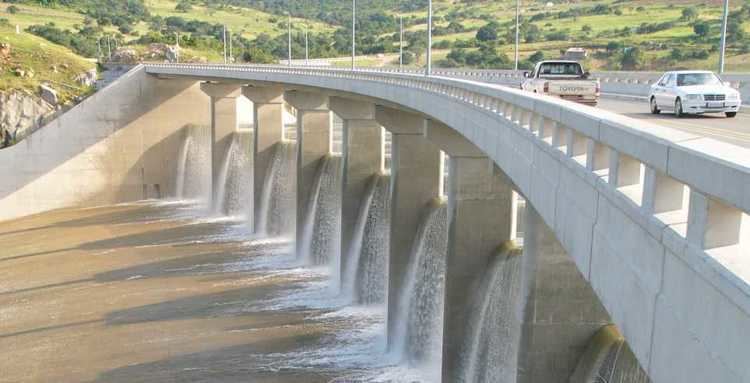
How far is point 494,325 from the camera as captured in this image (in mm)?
19828

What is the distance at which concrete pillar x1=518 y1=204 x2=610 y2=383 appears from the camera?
1471cm

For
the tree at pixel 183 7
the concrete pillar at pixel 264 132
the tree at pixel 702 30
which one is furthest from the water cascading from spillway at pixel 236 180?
the tree at pixel 183 7

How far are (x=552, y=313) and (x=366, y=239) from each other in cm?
1767

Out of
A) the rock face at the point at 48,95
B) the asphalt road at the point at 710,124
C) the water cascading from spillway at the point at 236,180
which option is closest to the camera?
the asphalt road at the point at 710,124

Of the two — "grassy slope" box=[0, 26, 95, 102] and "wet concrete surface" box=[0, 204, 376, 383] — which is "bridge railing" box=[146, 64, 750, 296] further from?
"grassy slope" box=[0, 26, 95, 102]

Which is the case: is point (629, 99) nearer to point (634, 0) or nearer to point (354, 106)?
point (354, 106)

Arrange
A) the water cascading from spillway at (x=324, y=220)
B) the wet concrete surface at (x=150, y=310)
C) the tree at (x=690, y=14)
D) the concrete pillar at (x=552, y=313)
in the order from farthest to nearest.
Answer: the tree at (x=690, y=14), the water cascading from spillway at (x=324, y=220), the wet concrete surface at (x=150, y=310), the concrete pillar at (x=552, y=313)

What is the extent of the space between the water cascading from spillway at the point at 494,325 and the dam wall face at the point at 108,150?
37839 millimetres

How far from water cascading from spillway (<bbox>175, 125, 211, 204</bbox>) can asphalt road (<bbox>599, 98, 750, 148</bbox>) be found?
111 feet

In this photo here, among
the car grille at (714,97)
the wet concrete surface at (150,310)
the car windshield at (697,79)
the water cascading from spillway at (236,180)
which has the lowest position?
the wet concrete surface at (150,310)

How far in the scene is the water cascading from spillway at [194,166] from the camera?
179 ft

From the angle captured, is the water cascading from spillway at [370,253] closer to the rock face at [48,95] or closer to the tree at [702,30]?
the rock face at [48,95]

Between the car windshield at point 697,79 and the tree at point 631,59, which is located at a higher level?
the car windshield at point 697,79

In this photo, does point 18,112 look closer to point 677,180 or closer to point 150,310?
point 150,310
